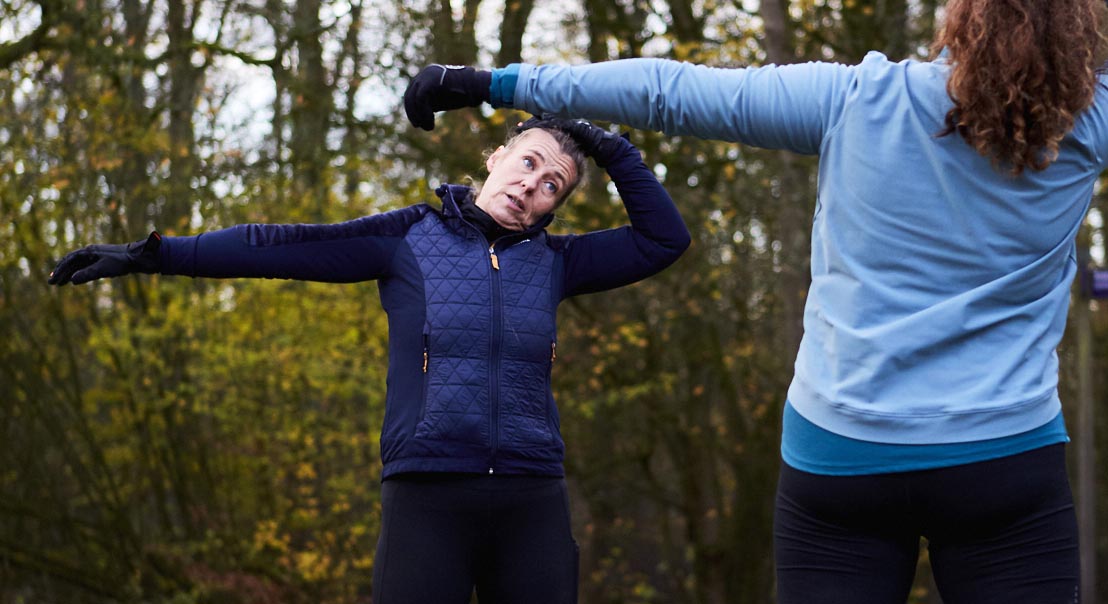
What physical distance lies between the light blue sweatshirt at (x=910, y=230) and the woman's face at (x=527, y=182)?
878mm

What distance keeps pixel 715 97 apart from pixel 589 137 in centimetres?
99

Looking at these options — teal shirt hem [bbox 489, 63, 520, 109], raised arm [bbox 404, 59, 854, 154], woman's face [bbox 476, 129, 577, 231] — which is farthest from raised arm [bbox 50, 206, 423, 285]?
raised arm [bbox 404, 59, 854, 154]

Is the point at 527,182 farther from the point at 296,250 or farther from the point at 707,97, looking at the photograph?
the point at 707,97

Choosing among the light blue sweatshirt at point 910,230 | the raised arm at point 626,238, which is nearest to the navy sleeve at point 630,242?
the raised arm at point 626,238

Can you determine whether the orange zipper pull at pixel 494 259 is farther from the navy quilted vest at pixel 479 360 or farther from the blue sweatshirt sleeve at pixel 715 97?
the blue sweatshirt sleeve at pixel 715 97

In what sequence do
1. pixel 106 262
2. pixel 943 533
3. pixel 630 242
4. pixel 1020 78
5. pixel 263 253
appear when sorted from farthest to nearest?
pixel 630 242
pixel 263 253
pixel 106 262
pixel 943 533
pixel 1020 78

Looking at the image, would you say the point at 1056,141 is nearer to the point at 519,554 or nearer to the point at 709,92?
the point at 709,92

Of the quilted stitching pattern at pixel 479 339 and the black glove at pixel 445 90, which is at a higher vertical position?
the black glove at pixel 445 90

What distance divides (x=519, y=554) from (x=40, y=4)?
6.85m

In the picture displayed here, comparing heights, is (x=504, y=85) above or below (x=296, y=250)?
above

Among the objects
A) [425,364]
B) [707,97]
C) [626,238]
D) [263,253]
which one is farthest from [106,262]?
[707,97]

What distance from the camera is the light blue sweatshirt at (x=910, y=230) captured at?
6.05 ft

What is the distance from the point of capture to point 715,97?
1.90 meters

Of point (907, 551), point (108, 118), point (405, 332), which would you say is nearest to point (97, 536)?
point (108, 118)
